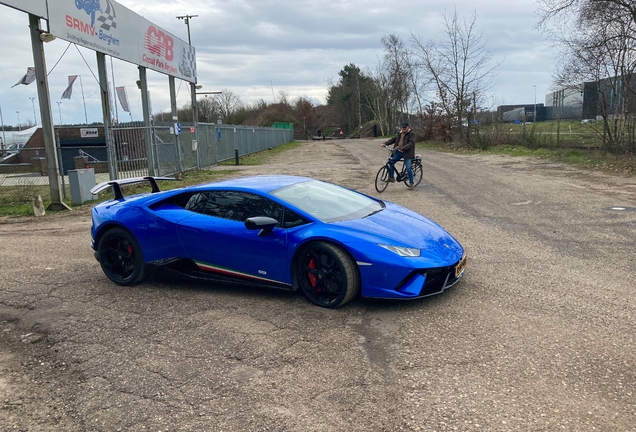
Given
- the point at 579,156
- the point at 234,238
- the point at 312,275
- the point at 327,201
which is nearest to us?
the point at 312,275

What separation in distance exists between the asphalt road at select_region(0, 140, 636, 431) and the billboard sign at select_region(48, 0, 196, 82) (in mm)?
7950

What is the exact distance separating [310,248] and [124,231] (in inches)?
92.6

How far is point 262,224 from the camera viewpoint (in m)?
4.95

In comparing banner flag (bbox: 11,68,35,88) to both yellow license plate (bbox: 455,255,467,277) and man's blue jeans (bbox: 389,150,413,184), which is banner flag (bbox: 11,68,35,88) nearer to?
man's blue jeans (bbox: 389,150,413,184)

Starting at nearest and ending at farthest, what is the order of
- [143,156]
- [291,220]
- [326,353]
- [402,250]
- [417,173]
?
1. [326,353]
2. [402,250]
3. [291,220]
4. [417,173]
5. [143,156]

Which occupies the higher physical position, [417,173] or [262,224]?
[262,224]

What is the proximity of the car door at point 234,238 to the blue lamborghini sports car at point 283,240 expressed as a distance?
0.04 feet

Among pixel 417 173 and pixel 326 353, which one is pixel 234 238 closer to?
pixel 326 353

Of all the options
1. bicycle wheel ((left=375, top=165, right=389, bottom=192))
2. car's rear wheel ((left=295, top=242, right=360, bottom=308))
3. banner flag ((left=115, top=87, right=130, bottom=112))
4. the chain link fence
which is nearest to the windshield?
car's rear wheel ((left=295, top=242, right=360, bottom=308))

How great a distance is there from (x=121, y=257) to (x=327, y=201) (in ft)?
8.17

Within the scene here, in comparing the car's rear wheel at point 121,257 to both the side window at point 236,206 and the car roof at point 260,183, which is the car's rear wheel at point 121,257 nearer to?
the side window at point 236,206

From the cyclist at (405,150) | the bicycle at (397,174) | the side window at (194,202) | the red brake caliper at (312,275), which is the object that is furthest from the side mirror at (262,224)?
the cyclist at (405,150)

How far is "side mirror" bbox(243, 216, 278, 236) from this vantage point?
16.3 feet

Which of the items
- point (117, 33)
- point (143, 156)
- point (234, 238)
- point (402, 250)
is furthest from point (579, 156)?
point (234, 238)
